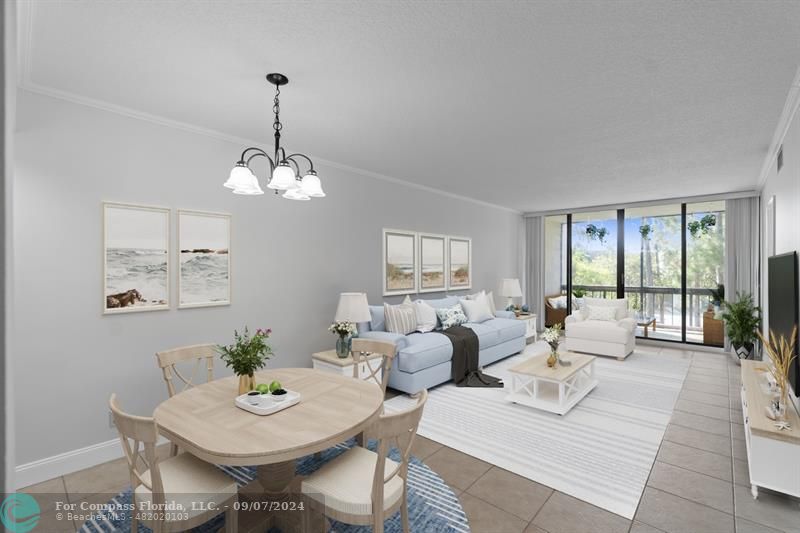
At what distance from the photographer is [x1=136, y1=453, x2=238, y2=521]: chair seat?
1758 mm

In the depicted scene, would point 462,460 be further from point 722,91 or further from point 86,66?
point 86,66

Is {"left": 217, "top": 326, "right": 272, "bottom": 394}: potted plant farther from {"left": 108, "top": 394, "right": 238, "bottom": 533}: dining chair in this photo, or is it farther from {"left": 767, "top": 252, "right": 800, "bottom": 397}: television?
{"left": 767, "top": 252, "right": 800, "bottom": 397}: television

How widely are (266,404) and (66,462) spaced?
1898 millimetres

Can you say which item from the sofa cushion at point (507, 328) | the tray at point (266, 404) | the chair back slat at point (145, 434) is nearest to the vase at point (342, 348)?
the tray at point (266, 404)

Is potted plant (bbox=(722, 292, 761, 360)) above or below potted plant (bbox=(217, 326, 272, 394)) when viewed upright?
below

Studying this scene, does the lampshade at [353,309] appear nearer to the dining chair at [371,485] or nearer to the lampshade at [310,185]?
the lampshade at [310,185]

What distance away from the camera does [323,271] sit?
14.5 feet

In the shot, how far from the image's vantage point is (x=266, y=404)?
83.4 inches

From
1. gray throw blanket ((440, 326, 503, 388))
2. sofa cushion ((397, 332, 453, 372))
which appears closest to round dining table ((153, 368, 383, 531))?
sofa cushion ((397, 332, 453, 372))

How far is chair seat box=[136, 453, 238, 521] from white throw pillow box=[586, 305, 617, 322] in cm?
644

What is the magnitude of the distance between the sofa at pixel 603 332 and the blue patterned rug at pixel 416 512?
4.51m

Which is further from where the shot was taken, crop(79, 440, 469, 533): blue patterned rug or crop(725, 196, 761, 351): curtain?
crop(725, 196, 761, 351): curtain

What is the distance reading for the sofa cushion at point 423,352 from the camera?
4.16 meters

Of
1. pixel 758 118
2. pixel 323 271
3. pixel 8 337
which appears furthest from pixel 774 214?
pixel 8 337
